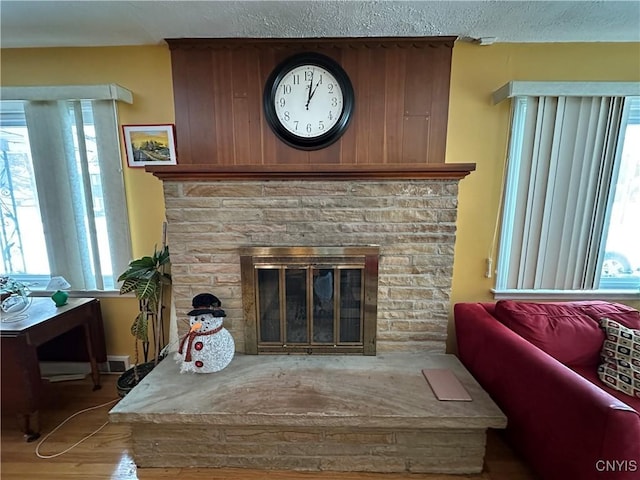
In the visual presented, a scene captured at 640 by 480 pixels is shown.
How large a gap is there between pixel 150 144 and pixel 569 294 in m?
3.03

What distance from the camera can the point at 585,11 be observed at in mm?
1411

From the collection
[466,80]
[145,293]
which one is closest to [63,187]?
[145,293]

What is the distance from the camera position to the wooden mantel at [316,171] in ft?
4.98

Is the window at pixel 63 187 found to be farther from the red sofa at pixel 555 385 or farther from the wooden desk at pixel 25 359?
the red sofa at pixel 555 385

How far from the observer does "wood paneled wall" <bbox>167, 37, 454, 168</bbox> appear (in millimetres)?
1577

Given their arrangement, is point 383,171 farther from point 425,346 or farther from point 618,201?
point 618,201

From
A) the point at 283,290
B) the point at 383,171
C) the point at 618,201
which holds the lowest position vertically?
the point at 283,290

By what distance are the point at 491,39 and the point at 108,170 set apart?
102 inches

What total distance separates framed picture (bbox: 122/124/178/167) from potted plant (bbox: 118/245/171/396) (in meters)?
0.59

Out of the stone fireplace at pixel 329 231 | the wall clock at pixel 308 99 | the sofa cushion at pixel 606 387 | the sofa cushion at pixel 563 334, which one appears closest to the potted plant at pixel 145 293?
the stone fireplace at pixel 329 231

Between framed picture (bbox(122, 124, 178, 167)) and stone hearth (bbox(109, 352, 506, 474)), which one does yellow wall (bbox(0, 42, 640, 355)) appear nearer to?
framed picture (bbox(122, 124, 178, 167))

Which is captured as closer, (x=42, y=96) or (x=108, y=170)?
(x=42, y=96)

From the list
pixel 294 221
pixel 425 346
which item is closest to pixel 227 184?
pixel 294 221

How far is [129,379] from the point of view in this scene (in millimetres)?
1832
